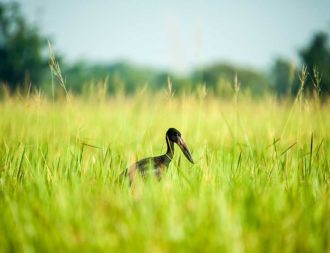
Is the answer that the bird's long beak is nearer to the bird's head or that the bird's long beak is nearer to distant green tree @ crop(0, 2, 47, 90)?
the bird's head

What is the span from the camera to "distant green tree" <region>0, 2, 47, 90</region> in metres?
21.6

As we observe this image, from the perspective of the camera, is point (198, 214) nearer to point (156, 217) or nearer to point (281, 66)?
point (156, 217)

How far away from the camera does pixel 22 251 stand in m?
1.48

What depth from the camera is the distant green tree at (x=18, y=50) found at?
21625mm

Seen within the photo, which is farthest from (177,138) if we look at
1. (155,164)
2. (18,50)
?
(18,50)

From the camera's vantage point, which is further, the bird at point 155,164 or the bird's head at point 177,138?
the bird's head at point 177,138

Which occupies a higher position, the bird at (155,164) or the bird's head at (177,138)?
the bird's head at (177,138)

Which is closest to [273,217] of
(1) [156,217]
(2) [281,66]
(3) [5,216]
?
(1) [156,217]

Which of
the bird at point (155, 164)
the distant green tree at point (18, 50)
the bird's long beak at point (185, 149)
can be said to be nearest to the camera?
the bird at point (155, 164)

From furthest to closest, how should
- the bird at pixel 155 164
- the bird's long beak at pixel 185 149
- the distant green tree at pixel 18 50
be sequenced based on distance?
the distant green tree at pixel 18 50 → the bird's long beak at pixel 185 149 → the bird at pixel 155 164

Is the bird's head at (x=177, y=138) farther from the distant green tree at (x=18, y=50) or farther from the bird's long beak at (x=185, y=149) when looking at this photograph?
the distant green tree at (x=18, y=50)

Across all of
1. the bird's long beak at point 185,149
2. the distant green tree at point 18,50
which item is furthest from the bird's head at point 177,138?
the distant green tree at point 18,50

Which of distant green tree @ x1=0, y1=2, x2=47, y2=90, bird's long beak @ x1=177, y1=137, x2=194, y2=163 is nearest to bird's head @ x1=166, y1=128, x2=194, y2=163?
bird's long beak @ x1=177, y1=137, x2=194, y2=163

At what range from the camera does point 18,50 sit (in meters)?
22.1
